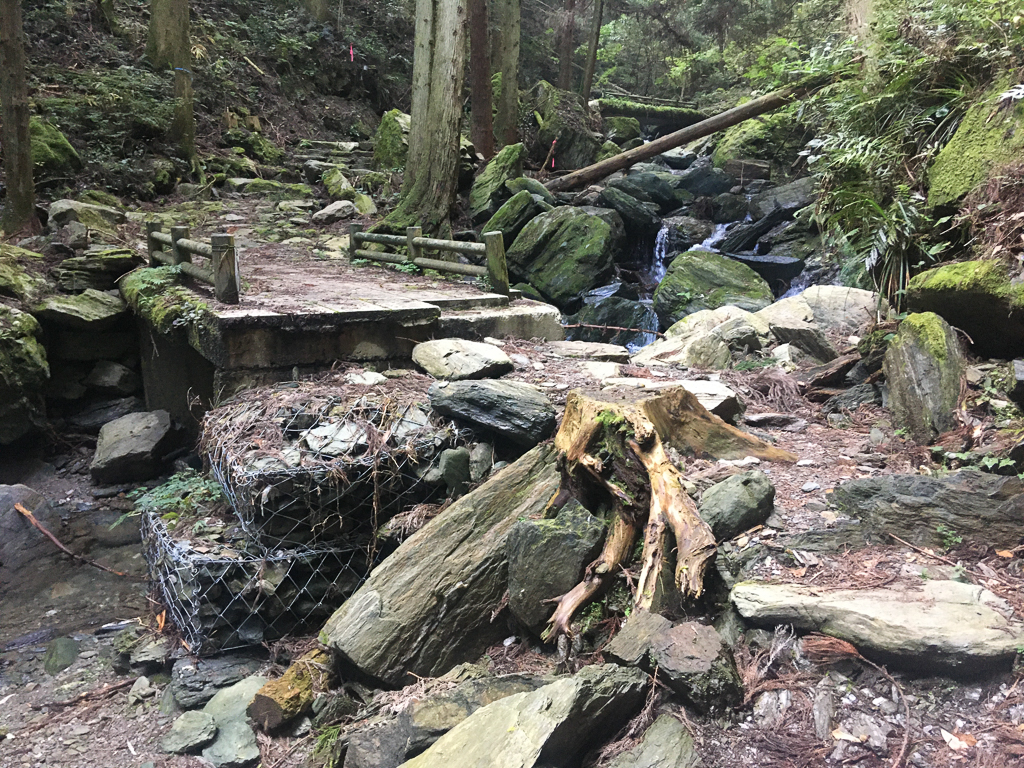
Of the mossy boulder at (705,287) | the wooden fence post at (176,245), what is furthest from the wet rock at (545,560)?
the mossy boulder at (705,287)

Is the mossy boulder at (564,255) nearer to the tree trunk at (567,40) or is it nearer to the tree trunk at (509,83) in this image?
the tree trunk at (509,83)

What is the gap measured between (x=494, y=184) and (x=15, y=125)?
23.4ft

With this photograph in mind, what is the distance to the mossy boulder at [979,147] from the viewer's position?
4.49 metres

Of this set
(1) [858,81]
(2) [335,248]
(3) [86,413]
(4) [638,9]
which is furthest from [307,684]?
(4) [638,9]

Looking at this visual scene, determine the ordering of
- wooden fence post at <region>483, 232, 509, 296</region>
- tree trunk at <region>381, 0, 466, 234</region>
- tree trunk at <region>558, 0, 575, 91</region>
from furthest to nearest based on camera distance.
→ tree trunk at <region>558, 0, 575, 91</region>, tree trunk at <region>381, 0, 466, 234</region>, wooden fence post at <region>483, 232, 509, 296</region>

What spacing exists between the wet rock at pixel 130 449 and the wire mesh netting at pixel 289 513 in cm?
210

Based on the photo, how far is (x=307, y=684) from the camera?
3.83 meters

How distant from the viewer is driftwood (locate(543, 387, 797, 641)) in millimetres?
3086

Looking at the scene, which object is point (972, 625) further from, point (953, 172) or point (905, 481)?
point (953, 172)

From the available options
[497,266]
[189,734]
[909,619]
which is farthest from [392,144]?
[909,619]

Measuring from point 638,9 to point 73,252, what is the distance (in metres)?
20.5

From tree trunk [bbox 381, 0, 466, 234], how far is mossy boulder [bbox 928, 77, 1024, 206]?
633 cm

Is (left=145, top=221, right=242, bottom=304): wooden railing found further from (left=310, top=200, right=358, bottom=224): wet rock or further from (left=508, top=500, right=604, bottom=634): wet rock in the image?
(left=310, top=200, right=358, bottom=224): wet rock

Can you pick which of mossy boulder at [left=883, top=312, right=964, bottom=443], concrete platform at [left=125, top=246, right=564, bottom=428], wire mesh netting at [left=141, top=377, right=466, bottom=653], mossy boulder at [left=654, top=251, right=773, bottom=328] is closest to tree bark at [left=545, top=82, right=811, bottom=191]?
mossy boulder at [left=654, top=251, right=773, bottom=328]
